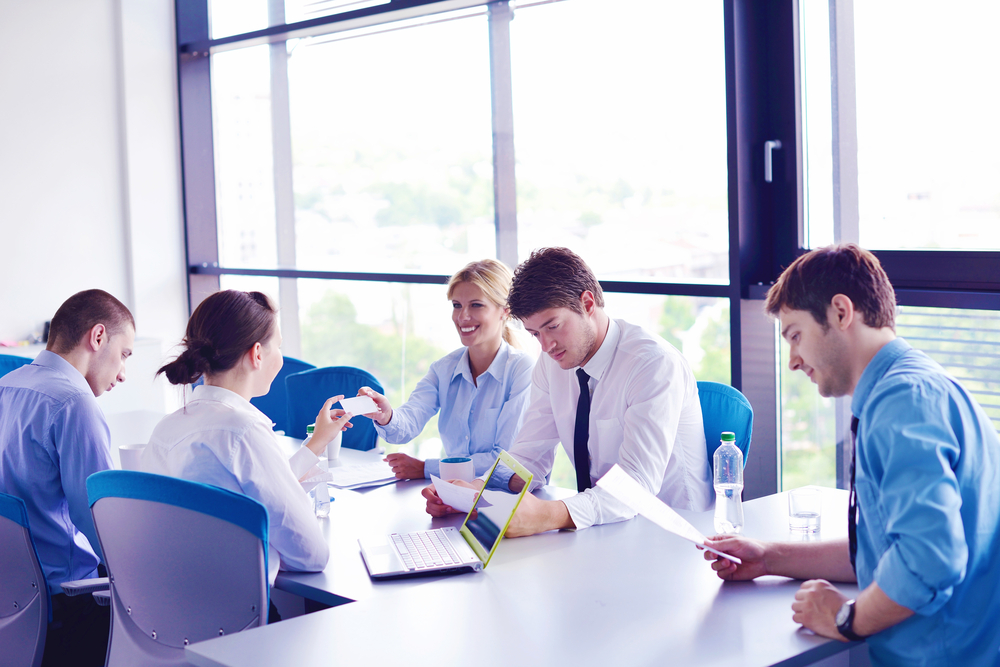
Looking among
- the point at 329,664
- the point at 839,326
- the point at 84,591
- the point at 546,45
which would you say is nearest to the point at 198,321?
the point at 84,591

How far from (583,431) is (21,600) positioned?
5.04 feet

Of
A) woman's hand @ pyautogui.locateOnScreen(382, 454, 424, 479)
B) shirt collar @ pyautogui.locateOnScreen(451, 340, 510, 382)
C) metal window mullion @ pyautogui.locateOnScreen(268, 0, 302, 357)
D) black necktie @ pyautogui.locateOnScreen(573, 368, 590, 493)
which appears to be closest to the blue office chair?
black necktie @ pyautogui.locateOnScreen(573, 368, 590, 493)

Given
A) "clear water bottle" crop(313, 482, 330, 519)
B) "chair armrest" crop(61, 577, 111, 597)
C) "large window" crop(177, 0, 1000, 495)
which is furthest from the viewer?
"large window" crop(177, 0, 1000, 495)

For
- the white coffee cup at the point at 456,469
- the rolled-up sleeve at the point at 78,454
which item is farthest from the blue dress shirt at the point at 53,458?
the white coffee cup at the point at 456,469

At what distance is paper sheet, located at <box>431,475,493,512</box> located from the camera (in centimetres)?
221

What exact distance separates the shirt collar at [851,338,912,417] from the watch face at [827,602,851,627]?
339 mm

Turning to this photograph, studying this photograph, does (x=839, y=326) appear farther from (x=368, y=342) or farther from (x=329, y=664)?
(x=368, y=342)

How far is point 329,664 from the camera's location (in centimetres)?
145

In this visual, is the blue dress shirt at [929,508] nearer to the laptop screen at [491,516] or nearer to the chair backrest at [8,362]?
the laptop screen at [491,516]

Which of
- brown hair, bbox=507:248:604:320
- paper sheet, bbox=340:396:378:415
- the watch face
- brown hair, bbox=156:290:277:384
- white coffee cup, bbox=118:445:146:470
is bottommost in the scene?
the watch face

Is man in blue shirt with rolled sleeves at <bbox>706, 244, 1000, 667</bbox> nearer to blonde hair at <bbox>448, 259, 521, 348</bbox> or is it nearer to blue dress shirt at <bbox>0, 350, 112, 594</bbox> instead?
blonde hair at <bbox>448, 259, 521, 348</bbox>

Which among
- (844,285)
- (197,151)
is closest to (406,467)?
(844,285)

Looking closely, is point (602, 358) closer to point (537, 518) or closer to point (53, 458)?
point (537, 518)

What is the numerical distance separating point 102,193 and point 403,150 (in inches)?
78.6
